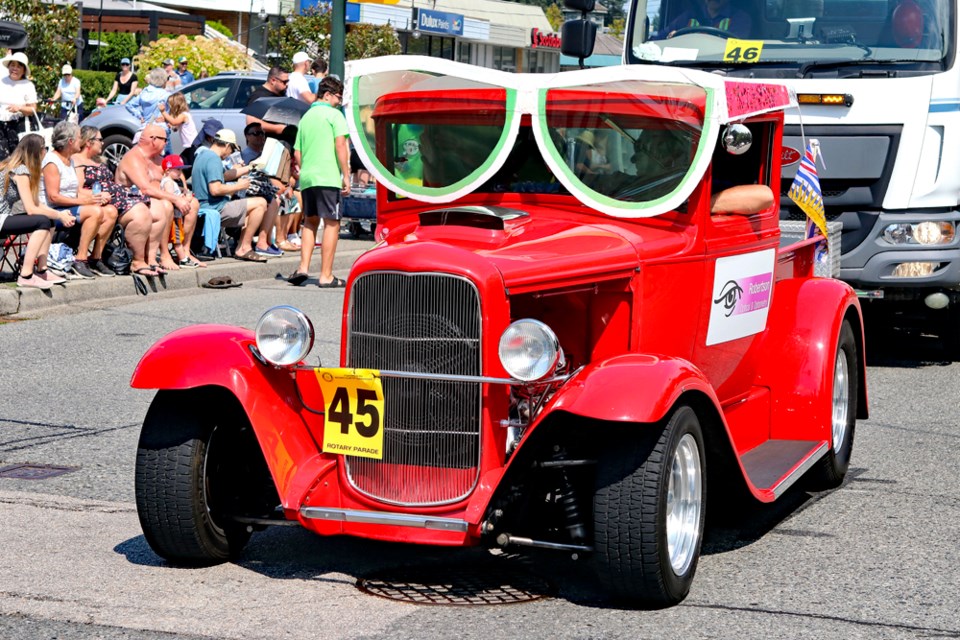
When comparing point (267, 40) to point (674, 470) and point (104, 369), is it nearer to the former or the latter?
point (104, 369)

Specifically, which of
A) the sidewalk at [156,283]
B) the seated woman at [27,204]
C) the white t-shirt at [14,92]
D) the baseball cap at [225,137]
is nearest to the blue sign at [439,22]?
the white t-shirt at [14,92]

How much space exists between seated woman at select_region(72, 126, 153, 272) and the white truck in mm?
5654

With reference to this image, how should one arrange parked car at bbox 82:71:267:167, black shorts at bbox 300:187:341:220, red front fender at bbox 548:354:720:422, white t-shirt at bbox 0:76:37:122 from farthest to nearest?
parked car at bbox 82:71:267:167 → white t-shirt at bbox 0:76:37:122 → black shorts at bbox 300:187:341:220 → red front fender at bbox 548:354:720:422

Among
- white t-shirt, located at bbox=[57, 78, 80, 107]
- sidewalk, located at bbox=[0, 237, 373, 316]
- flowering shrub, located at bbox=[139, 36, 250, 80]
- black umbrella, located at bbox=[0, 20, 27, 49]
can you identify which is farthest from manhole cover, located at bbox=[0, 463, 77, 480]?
flowering shrub, located at bbox=[139, 36, 250, 80]

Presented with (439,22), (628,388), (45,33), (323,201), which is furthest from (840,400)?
(439,22)

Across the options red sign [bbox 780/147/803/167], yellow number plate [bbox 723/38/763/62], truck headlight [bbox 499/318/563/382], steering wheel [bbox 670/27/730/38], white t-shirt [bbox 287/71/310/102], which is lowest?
white t-shirt [bbox 287/71/310/102]

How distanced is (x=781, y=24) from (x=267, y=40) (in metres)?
40.9

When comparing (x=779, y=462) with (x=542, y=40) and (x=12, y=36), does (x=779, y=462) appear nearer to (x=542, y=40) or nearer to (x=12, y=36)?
(x=12, y=36)

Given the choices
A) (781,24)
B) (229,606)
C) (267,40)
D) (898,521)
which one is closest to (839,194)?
(781,24)

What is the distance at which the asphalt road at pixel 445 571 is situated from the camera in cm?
463

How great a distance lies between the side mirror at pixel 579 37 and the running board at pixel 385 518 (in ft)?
20.5

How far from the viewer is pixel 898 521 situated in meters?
6.19

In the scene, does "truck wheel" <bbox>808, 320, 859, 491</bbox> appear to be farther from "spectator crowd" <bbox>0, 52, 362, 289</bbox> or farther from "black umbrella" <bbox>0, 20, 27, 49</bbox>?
"black umbrella" <bbox>0, 20, 27, 49</bbox>

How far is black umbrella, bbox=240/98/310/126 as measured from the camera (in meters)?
16.3
